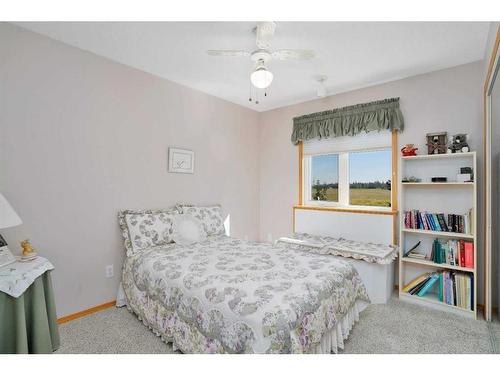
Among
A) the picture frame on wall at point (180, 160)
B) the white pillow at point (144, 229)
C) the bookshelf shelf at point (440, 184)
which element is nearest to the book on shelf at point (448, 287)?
the bookshelf shelf at point (440, 184)

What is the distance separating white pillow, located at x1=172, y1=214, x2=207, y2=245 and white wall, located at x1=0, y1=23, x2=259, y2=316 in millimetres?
359

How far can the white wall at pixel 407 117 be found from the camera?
8.58ft

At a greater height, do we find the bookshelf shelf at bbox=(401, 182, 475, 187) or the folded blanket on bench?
the bookshelf shelf at bbox=(401, 182, 475, 187)

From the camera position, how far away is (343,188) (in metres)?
3.63

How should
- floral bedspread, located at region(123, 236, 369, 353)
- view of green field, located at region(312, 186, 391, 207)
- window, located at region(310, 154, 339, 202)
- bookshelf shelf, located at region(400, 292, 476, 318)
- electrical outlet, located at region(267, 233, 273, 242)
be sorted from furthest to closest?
electrical outlet, located at region(267, 233, 273, 242)
window, located at region(310, 154, 339, 202)
view of green field, located at region(312, 186, 391, 207)
bookshelf shelf, located at region(400, 292, 476, 318)
floral bedspread, located at region(123, 236, 369, 353)

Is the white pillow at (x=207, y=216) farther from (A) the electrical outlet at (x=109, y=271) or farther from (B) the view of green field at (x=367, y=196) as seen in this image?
(B) the view of green field at (x=367, y=196)

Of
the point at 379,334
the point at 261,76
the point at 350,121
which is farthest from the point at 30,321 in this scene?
the point at 350,121

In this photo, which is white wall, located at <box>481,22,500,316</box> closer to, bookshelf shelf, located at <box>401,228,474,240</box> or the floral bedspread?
bookshelf shelf, located at <box>401,228,474,240</box>

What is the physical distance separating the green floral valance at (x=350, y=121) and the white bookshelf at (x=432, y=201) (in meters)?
0.54

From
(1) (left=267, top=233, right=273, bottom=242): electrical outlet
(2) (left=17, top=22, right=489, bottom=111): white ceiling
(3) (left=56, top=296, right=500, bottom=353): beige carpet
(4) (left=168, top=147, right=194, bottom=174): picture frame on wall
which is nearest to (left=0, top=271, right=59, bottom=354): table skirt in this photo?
(3) (left=56, top=296, right=500, bottom=353): beige carpet

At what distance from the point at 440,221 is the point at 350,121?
1552mm

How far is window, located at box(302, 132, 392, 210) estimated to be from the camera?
3.27 m
